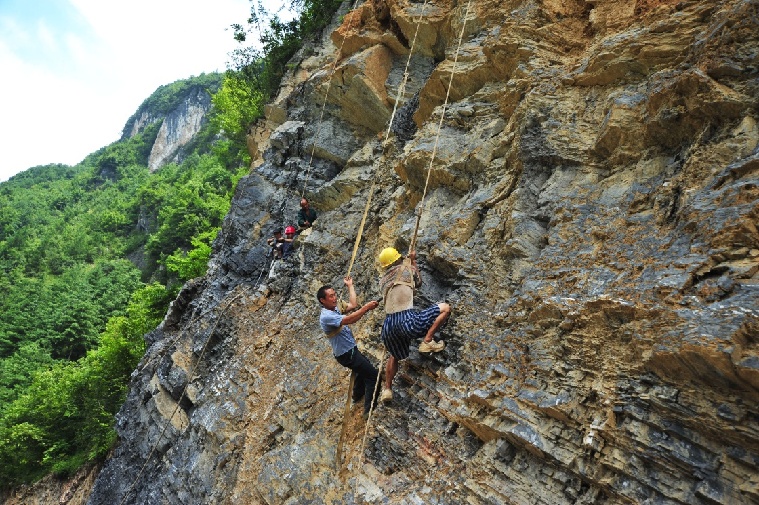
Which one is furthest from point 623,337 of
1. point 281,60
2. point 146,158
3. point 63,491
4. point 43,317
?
point 146,158

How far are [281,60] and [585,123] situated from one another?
14.3 metres

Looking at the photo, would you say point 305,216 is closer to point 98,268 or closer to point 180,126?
point 98,268

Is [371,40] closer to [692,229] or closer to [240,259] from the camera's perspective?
[240,259]

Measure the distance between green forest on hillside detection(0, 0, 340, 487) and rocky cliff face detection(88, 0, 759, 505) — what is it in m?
8.50

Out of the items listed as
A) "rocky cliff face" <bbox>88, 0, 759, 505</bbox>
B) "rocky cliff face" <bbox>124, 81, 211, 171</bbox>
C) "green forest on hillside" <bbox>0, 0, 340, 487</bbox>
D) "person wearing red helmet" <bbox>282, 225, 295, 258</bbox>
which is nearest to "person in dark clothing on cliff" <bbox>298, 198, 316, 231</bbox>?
"person wearing red helmet" <bbox>282, 225, 295, 258</bbox>

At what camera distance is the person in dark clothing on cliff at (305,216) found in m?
10.1

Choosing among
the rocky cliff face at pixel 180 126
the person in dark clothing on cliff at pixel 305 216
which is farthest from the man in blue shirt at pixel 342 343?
the rocky cliff face at pixel 180 126

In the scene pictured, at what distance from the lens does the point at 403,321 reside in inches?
189

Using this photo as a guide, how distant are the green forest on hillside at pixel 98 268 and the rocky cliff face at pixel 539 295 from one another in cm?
850

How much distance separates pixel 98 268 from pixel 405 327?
1696 inches

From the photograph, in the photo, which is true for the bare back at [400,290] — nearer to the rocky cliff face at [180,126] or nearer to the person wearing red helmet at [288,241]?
the person wearing red helmet at [288,241]

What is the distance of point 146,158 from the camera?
255 ft

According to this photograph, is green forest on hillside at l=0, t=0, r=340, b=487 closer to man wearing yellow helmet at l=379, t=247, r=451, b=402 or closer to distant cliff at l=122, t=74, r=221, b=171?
distant cliff at l=122, t=74, r=221, b=171

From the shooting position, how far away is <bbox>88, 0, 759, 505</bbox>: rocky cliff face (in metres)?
3.00
